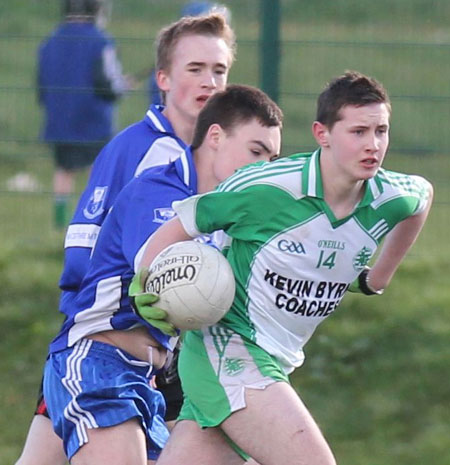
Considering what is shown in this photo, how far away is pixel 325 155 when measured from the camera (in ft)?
15.3

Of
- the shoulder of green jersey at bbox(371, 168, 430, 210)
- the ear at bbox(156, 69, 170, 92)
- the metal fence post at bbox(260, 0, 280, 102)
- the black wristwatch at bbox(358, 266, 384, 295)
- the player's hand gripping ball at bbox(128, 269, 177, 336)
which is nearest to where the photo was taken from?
the player's hand gripping ball at bbox(128, 269, 177, 336)

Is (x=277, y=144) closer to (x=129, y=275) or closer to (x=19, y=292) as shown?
(x=129, y=275)

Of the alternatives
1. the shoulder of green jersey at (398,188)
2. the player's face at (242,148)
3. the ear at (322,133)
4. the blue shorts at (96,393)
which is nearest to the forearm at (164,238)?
the player's face at (242,148)

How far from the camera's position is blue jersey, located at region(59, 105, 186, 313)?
5.19m

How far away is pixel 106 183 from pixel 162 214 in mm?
→ 614

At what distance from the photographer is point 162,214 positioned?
183 inches

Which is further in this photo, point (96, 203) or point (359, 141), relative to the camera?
point (96, 203)

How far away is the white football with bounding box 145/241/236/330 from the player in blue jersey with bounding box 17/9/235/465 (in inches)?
29.4

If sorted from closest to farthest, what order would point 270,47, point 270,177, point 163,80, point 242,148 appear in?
point 270,177
point 242,148
point 163,80
point 270,47

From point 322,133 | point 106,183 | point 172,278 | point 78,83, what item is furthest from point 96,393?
point 78,83

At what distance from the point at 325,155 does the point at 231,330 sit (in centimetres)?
68

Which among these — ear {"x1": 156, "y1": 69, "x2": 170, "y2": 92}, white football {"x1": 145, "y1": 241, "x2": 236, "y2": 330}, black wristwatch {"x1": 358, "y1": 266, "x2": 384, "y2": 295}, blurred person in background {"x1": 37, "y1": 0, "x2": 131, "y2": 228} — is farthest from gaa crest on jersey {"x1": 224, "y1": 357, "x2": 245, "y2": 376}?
blurred person in background {"x1": 37, "y1": 0, "x2": 131, "y2": 228}

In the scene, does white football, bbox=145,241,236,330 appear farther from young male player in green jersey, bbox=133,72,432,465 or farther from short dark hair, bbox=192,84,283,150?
short dark hair, bbox=192,84,283,150

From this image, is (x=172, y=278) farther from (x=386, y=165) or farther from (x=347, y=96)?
(x=386, y=165)
